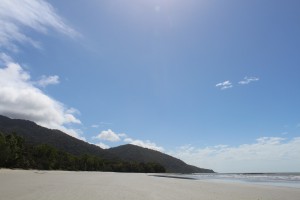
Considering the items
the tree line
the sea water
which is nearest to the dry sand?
the sea water

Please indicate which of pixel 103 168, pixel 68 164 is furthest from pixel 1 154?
pixel 103 168

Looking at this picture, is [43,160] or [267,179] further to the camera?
[43,160]

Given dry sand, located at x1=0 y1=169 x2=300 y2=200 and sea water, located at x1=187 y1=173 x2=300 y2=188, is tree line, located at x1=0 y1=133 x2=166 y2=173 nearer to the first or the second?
sea water, located at x1=187 y1=173 x2=300 y2=188

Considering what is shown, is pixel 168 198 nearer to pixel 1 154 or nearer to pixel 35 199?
pixel 35 199

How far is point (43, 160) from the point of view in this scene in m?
111

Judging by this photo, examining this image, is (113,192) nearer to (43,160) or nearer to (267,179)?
(267,179)

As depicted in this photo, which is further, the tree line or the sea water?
the tree line

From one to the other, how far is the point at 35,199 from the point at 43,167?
99029mm

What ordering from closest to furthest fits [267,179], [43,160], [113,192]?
[113,192]
[267,179]
[43,160]

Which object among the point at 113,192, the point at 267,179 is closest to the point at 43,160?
the point at 267,179

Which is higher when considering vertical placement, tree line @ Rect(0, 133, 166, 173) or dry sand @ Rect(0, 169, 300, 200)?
tree line @ Rect(0, 133, 166, 173)

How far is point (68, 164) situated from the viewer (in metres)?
132

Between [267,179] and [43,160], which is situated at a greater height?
[43,160]

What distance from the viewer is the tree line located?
8433 centimetres
